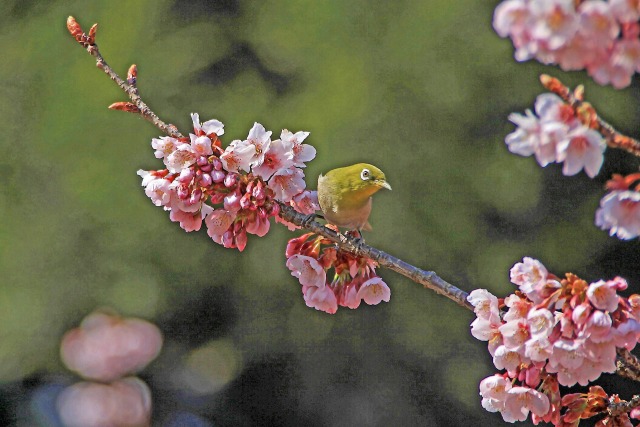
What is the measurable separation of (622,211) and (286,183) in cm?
55

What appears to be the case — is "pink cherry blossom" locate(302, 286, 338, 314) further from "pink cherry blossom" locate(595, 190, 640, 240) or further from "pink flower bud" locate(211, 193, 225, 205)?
"pink cherry blossom" locate(595, 190, 640, 240)

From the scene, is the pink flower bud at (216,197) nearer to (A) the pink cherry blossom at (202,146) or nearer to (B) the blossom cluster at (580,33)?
(A) the pink cherry blossom at (202,146)

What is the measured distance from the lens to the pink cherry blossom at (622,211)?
0.82 meters

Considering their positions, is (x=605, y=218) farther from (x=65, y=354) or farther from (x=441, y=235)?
(x=65, y=354)

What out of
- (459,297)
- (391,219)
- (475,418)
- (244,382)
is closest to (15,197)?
(244,382)

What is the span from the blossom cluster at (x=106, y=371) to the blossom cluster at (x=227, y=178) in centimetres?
223

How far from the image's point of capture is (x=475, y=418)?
3564 millimetres

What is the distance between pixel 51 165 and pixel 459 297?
8.24 ft

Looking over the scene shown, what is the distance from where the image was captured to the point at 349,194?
1529mm

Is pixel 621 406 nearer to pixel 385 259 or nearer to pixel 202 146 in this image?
pixel 385 259

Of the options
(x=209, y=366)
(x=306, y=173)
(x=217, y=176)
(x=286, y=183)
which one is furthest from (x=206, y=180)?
(x=209, y=366)

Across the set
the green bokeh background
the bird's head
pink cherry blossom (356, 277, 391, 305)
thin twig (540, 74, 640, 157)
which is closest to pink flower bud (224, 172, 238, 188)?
pink cherry blossom (356, 277, 391, 305)

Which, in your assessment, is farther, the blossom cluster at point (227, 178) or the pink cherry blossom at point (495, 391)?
the blossom cluster at point (227, 178)

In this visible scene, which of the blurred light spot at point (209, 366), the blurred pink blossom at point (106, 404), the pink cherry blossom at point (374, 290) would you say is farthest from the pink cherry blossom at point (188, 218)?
the blurred light spot at point (209, 366)
